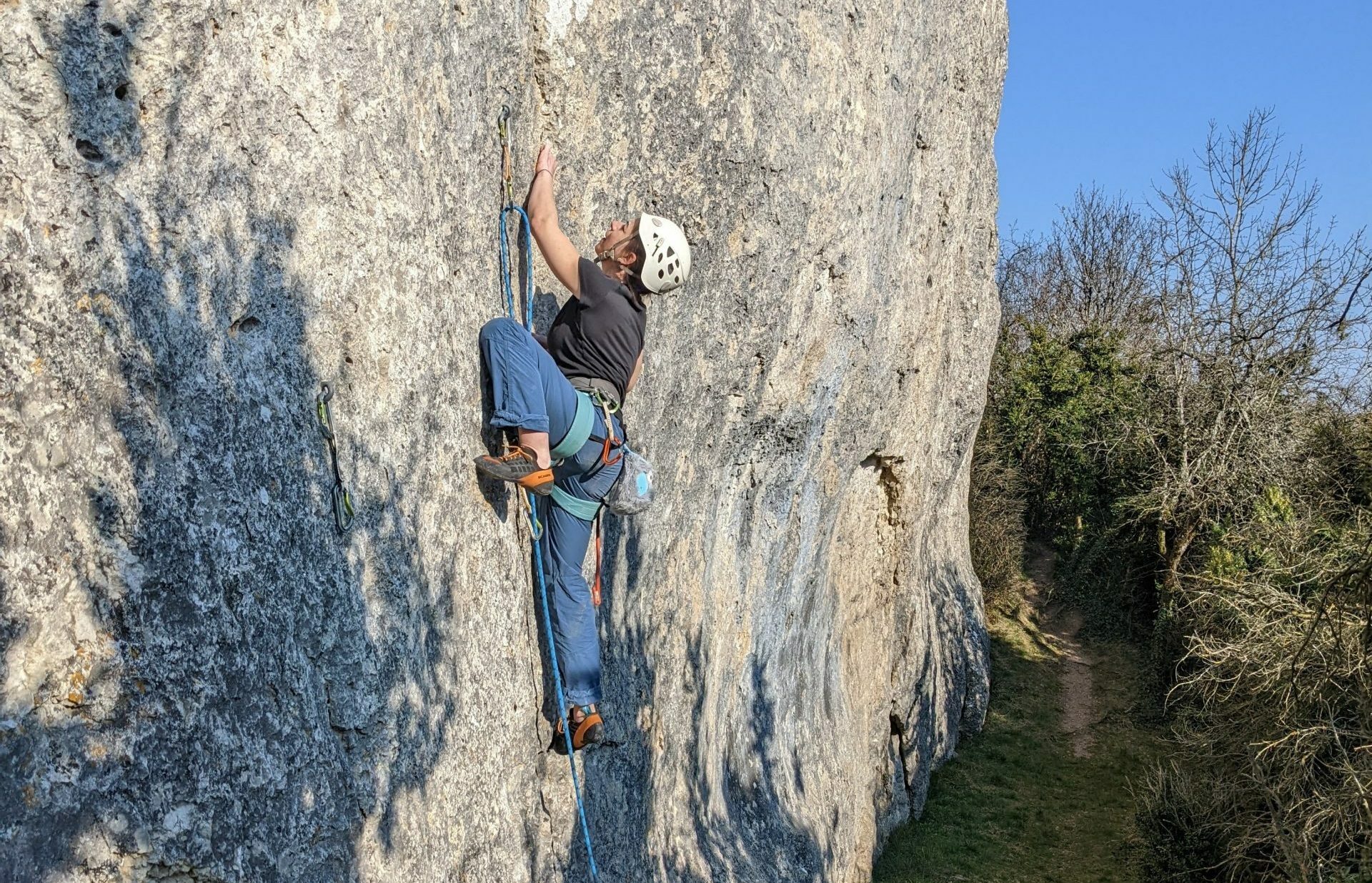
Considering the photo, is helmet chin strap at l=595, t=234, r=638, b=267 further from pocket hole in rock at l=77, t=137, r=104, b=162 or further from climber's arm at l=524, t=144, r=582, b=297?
pocket hole in rock at l=77, t=137, r=104, b=162

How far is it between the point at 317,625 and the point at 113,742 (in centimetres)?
81

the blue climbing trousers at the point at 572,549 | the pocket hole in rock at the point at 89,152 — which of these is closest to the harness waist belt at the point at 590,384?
the blue climbing trousers at the point at 572,549

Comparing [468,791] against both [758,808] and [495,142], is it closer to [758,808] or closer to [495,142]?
[495,142]

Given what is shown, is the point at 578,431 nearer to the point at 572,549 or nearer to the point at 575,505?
the point at 575,505

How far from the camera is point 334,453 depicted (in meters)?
3.94

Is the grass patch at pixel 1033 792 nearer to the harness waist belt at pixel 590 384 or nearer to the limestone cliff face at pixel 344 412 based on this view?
the limestone cliff face at pixel 344 412

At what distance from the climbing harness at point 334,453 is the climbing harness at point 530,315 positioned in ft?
4.73

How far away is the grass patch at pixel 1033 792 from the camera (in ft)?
47.4

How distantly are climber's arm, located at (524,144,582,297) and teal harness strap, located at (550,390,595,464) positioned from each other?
0.58 meters

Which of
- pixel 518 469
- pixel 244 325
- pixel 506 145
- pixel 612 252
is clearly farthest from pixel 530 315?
pixel 244 325

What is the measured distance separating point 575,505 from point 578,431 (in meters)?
0.47

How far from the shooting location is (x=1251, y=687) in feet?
38.6

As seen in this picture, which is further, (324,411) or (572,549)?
(572,549)

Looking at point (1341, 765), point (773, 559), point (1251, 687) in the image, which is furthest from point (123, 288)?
point (1251, 687)
